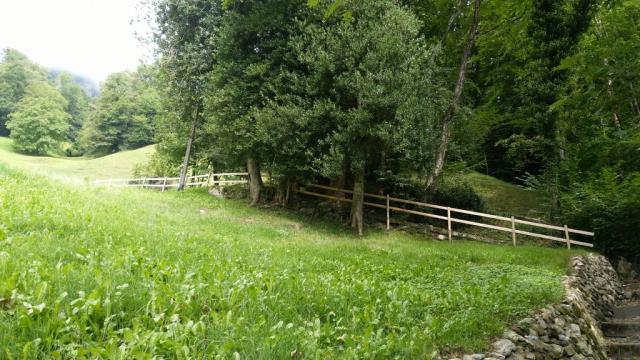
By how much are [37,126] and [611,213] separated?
3056 inches

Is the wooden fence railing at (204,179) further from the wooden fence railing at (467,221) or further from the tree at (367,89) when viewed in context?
the tree at (367,89)

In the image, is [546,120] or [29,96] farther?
[29,96]

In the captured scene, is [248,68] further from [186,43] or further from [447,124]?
[447,124]

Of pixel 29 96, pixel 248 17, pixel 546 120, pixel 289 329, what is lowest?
pixel 289 329

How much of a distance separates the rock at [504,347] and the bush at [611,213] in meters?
13.9

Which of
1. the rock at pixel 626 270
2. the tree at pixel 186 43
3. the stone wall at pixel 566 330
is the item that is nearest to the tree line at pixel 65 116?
the tree at pixel 186 43

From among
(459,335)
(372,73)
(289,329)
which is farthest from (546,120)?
(289,329)

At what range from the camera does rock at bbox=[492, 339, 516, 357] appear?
542 centimetres

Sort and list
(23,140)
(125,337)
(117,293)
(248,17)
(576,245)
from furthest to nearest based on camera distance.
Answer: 1. (23,140)
2. (248,17)
3. (576,245)
4. (117,293)
5. (125,337)

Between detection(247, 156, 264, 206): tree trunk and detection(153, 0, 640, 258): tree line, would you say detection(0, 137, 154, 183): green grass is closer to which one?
detection(247, 156, 264, 206): tree trunk

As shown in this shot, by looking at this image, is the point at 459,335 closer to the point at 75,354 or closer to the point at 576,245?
the point at 75,354

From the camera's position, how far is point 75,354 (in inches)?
112

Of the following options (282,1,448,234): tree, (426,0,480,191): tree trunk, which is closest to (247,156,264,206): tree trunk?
(282,1,448,234): tree

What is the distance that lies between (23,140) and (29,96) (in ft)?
47.2
